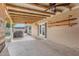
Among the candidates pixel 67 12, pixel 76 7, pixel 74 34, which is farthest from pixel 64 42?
pixel 76 7

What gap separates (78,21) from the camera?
13.8 ft

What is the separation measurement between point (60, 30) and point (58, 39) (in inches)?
19.9

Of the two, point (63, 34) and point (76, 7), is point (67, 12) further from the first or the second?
point (63, 34)

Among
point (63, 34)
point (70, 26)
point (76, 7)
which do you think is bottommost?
point (63, 34)

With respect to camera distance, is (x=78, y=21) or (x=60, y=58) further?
(x=78, y=21)

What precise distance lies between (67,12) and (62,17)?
44 cm

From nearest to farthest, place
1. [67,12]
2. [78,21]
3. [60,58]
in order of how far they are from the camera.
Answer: [60,58] < [78,21] < [67,12]

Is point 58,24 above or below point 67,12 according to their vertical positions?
below

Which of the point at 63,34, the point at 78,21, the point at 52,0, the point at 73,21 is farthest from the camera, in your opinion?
the point at 63,34

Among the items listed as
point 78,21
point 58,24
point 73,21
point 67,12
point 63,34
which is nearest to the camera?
point 78,21

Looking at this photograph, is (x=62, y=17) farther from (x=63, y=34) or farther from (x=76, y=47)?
(x=76, y=47)

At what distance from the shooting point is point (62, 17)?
524 centimetres

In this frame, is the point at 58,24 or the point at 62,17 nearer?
the point at 62,17

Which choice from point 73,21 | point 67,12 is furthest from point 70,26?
point 67,12
